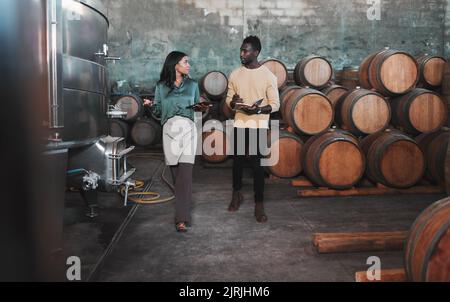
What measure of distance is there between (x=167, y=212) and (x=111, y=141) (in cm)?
94

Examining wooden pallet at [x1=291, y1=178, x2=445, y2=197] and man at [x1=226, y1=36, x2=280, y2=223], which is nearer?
man at [x1=226, y1=36, x2=280, y2=223]

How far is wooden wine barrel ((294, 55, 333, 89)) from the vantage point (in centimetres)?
655

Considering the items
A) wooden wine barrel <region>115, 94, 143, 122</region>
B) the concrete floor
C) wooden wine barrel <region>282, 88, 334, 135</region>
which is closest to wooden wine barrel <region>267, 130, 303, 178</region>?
wooden wine barrel <region>282, 88, 334, 135</region>

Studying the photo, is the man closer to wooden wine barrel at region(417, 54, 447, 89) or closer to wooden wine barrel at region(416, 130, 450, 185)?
wooden wine barrel at region(416, 130, 450, 185)

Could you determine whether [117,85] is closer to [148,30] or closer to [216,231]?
[148,30]

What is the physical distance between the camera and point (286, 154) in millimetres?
5508

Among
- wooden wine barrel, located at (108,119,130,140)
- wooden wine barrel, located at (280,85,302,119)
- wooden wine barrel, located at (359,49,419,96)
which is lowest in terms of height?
wooden wine barrel, located at (108,119,130,140)

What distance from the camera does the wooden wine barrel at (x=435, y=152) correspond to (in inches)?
196

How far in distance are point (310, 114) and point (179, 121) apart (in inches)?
97.4

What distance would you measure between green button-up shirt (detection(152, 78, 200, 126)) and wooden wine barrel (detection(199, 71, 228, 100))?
4811 millimetres

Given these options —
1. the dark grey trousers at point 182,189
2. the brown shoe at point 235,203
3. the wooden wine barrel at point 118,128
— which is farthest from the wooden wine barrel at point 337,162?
the wooden wine barrel at point 118,128

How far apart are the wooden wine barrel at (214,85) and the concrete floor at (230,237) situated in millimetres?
3479

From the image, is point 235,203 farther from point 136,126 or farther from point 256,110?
point 136,126

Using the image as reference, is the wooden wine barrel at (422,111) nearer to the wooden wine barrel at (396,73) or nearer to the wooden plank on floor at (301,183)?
the wooden wine barrel at (396,73)
